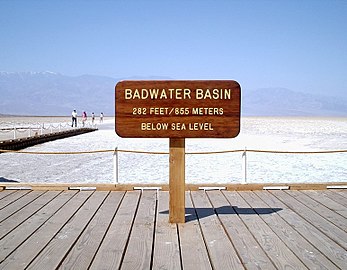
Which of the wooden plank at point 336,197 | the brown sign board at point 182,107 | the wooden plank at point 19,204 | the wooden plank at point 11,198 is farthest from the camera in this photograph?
the wooden plank at point 336,197

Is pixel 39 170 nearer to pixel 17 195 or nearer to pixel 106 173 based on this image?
pixel 106 173

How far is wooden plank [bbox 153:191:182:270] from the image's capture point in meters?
3.57

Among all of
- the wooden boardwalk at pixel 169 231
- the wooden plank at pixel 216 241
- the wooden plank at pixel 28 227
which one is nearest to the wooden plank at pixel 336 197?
the wooden boardwalk at pixel 169 231

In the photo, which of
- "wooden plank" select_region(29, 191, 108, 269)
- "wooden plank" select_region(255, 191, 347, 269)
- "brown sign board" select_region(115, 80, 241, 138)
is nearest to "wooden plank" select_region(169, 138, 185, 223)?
"brown sign board" select_region(115, 80, 241, 138)

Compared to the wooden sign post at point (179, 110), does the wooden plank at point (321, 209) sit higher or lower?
lower

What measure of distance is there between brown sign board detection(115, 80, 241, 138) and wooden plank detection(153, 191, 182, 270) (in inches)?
42.9

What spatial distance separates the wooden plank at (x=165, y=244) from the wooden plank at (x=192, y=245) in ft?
0.22

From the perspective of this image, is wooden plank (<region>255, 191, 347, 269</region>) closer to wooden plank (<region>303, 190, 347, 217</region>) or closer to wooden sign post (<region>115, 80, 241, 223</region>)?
wooden plank (<region>303, 190, 347, 217</region>)

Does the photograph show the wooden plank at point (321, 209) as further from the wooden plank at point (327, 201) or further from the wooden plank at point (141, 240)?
the wooden plank at point (141, 240)

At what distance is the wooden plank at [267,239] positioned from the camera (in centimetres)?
359

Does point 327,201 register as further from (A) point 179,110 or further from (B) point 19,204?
(B) point 19,204

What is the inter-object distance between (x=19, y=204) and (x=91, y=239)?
2017 mm

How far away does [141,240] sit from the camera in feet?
13.7

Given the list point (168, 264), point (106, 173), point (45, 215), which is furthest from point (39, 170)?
point (168, 264)
